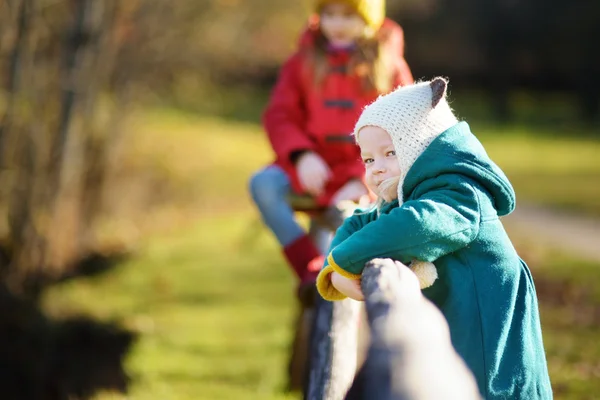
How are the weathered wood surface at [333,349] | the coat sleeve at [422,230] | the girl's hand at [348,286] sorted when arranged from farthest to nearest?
the weathered wood surface at [333,349] → the girl's hand at [348,286] → the coat sleeve at [422,230]

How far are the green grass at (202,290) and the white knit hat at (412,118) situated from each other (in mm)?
3010

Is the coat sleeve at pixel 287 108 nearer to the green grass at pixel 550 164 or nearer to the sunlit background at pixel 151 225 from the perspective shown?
the sunlit background at pixel 151 225

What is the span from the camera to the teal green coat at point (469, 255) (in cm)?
248

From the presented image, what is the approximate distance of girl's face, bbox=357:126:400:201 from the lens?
273cm

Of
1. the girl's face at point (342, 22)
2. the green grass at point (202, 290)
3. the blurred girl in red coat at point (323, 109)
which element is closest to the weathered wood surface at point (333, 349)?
the blurred girl in red coat at point (323, 109)

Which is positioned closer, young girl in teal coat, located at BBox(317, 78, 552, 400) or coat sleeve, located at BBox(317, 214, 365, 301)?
young girl in teal coat, located at BBox(317, 78, 552, 400)

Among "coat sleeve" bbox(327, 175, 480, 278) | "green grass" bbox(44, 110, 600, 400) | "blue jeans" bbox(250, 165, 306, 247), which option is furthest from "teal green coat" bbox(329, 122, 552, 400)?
"green grass" bbox(44, 110, 600, 400)

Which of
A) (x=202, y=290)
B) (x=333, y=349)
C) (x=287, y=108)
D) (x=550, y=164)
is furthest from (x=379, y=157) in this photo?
(x=550, y=164)

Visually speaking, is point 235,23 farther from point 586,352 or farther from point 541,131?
point 541,131

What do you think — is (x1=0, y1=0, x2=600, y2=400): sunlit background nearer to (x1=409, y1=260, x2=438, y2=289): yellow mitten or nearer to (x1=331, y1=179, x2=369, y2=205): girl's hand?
(x1=331, y1=179, x2=369, y2=205): girl's hand

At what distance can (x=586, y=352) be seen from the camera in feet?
21.2

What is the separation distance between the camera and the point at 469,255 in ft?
8.52

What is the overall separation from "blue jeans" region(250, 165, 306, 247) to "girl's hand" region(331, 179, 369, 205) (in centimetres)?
25

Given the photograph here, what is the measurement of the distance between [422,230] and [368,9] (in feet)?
7.67
